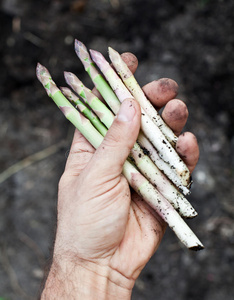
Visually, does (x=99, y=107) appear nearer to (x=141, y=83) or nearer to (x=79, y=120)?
(x=79, y=120)

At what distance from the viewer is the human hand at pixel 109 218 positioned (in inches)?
84.5

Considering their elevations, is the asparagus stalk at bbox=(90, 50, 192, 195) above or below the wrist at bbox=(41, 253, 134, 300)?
above

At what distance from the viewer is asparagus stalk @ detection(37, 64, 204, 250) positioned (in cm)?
221

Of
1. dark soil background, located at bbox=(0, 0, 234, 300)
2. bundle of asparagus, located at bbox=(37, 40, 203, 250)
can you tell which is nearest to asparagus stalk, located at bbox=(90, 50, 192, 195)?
bundle of asparagus, located at bbox=(37, 40, 203, 250)

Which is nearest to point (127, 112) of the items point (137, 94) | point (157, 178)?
point (137, 94)

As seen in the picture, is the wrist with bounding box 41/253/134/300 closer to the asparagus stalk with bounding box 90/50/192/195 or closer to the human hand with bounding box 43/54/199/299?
the human hand with bounding box 43/54/199/299

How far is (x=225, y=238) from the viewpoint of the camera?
132 inches

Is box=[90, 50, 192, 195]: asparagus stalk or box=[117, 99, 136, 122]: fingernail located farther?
box=[90, 50, 192, 195]: asparagus stalk

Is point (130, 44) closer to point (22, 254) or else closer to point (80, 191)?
point (80, 191)

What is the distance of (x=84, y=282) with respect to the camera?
227 centimetres

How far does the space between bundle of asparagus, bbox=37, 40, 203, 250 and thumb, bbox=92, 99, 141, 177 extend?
0.58 ft

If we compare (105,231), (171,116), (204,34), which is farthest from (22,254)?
(204,34)

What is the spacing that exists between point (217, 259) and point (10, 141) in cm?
304

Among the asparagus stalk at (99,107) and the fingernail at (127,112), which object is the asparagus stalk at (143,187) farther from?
the fingernail at (127,112)
